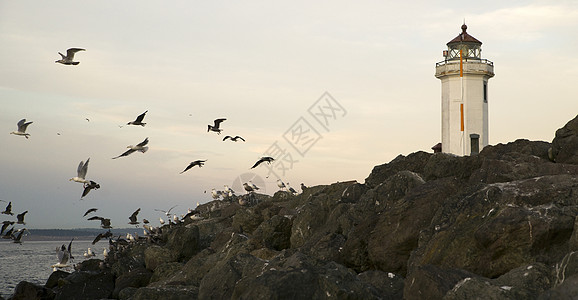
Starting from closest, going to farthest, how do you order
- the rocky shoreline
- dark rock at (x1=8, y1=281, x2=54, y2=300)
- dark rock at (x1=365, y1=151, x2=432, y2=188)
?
the rocky shoreline, dark rock at (x1=365, y1=151, x2=432, y2=188), dark rock at (x1=8, y1=281, x2=54, y2=300)

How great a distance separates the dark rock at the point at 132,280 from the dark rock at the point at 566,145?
13145 millimetres

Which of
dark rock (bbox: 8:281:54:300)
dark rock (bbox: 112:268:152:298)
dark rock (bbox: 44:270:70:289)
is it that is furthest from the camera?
dark rock (bbox: 44:270:70:289)

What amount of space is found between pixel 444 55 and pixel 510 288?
31.7 m

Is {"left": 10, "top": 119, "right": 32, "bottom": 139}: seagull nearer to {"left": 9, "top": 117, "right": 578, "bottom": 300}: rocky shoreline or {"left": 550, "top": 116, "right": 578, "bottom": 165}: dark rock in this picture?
{"left": 9, "top": 117, "right": 578, "bottom": 300}: rocky shoreline

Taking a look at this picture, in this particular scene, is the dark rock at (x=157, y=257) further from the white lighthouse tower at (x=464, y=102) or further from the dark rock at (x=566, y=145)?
the white lighthouse tower at (x=464, y=102)

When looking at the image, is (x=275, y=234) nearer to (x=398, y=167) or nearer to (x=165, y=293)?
(x=398, y=167)

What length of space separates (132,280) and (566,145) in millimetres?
13834

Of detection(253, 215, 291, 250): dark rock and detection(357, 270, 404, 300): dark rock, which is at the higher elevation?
detection(253, 215, 291, 250): dark rock

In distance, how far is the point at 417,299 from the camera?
11.2m

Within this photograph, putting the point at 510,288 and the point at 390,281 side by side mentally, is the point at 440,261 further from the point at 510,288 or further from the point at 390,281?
the point at 510,288

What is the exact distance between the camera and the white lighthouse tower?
38156 mm

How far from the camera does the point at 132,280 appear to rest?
823 inches

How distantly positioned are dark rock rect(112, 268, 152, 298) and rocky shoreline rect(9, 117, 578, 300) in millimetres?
33

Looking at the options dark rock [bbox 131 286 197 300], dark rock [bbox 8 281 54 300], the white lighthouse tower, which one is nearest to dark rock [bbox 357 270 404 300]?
dark rock [bbox 131 286 197 300]
